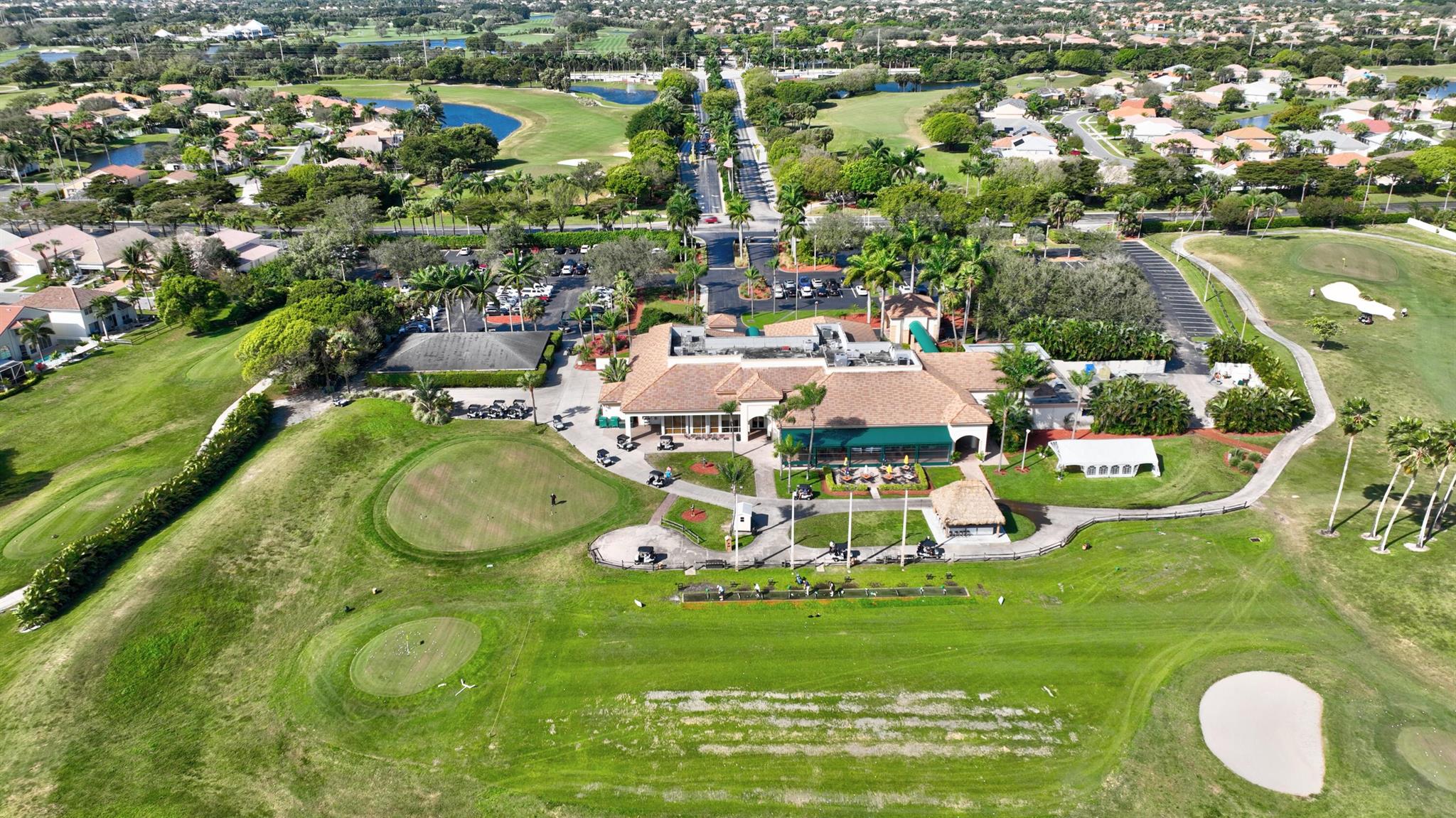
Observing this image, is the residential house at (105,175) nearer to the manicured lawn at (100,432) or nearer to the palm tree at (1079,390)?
the manicured lawn at (100,432)

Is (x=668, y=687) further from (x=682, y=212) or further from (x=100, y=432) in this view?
(x=682, y=212)

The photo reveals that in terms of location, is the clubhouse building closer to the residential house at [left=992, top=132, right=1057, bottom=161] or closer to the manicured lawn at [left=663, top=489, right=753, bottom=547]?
the manicured lawn at [left=663, top=489, right=753, bottom=547]

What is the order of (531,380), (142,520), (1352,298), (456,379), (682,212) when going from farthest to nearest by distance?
(682,212) < (1352,298) < (456,379) < (531,380) < (142,520)

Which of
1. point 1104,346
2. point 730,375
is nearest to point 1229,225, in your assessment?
point 1104,346

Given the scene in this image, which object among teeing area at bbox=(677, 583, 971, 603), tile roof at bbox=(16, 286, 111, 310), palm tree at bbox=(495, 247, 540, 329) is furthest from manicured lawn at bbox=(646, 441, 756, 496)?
tile roof at bbox=(16, 286, 111, 310)

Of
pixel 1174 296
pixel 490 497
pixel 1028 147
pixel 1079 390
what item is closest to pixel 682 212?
pixel 1079 390

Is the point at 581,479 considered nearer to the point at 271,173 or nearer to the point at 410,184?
the point at 410,184
